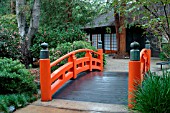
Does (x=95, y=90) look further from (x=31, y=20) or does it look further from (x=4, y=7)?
(x=4, y=7)

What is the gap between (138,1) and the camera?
3.95m

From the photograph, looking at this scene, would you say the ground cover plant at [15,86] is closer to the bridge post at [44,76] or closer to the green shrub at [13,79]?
the green shrub at [13,79]

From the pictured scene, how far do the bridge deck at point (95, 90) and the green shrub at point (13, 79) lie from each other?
0.66 meters

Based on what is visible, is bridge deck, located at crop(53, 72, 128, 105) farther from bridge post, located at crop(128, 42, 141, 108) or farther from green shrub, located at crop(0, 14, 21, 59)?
green shrub, located at crop(0, 14, 21, 59)

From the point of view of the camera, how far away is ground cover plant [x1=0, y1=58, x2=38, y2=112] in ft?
13.6

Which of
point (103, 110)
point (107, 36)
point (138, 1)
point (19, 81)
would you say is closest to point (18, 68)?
point (19, 81)

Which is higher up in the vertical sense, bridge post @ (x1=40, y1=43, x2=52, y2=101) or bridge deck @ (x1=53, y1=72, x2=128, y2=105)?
bridge post @ (x1=40, y1=43, x2=52, y2=101)

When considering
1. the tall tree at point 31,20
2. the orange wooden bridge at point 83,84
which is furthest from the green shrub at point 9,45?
the orange wooden bridge at point 83,84

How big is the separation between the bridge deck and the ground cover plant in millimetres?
596

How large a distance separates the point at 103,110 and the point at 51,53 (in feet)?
17.3

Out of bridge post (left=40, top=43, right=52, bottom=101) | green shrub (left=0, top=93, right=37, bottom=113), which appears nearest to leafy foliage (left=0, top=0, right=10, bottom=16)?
bridge post (left=40, top=43, right=52, bottom=101)

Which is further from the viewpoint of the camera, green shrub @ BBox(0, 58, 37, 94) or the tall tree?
the tall tree

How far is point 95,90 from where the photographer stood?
5254mm

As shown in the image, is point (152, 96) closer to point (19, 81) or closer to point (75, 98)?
point (75, 98)
